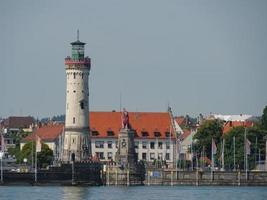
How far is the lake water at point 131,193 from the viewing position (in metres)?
157

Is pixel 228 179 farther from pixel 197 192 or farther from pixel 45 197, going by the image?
pixel 45 197

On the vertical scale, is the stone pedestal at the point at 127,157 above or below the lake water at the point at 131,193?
above

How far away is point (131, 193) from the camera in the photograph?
167625mm

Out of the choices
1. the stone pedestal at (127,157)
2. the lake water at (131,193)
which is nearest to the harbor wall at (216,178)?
the stone pedestal at (127,157)

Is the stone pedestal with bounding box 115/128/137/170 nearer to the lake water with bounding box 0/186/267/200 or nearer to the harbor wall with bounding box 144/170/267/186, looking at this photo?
the harbor wall with bounding box 144/170/267/186

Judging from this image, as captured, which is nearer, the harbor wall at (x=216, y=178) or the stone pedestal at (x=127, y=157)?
the harbor wall at (x=216, y=178)

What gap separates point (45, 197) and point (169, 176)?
46.7 meters

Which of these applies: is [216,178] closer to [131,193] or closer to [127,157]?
[127,157]

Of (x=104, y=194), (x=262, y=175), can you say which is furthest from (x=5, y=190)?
(x=262, y=175)

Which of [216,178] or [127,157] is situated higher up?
[127,157]

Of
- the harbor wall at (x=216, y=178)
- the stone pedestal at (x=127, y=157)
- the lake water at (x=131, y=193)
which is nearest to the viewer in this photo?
the lake water at (x=131, y=193)

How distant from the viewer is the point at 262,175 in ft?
642

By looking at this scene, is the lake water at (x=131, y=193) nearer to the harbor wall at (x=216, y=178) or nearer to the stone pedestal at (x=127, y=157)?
the harbor wall at (x=216, y=178)

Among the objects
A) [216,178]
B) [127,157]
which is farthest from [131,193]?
[127,157]
